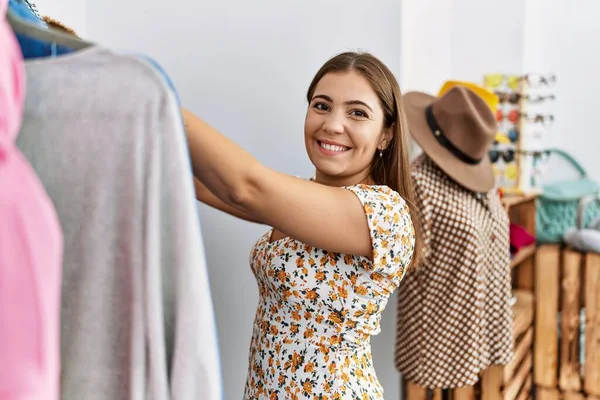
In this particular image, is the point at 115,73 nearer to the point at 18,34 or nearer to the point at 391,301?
the point at 18,34

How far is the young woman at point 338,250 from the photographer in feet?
2.95

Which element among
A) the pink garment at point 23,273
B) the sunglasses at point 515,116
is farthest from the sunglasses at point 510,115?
the pink garment at point 23,273

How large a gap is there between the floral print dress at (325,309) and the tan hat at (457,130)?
63cm

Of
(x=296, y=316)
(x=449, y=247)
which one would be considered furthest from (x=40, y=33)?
(x=449, y=247)

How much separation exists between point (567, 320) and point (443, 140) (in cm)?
133

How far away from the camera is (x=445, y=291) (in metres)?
1.54

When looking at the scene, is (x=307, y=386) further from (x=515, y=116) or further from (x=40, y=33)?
(x=515, y=116)

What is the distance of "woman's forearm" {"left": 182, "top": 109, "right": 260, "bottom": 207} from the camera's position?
0.67 metres

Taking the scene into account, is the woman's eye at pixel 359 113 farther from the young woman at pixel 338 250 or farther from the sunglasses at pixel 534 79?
the sunglasses at pixel 534 79

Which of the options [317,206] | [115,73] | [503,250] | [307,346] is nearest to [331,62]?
[317,206]

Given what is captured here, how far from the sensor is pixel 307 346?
0.99 meters

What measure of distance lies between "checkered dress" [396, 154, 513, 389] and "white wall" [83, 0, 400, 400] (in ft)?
1.25

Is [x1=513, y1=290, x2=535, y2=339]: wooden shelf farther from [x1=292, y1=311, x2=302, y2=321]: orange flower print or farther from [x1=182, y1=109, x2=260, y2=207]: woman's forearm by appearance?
[x1=182, y1=109, x2=260, y2=207]: woman's forearm

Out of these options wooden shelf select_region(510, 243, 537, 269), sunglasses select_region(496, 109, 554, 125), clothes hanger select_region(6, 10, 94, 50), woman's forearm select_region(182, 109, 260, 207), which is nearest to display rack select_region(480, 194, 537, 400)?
wooden shelf select_region(510, 243, 537, 269)
